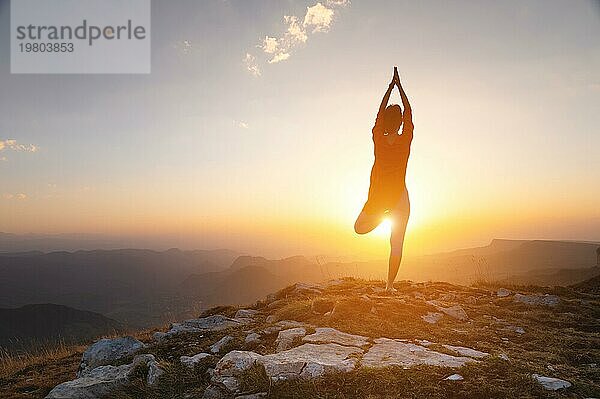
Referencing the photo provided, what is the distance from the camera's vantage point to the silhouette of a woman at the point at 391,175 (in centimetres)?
804

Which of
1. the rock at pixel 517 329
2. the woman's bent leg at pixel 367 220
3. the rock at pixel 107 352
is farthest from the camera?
the woman's bent leg at pixel 367 220

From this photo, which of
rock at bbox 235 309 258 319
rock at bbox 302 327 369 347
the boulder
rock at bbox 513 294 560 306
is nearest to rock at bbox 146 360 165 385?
the boulder

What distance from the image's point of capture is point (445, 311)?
768cm

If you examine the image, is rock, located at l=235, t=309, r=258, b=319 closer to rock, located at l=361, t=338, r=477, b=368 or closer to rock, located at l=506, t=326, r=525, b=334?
rock, located at l=361, t=338, r=477, b=368

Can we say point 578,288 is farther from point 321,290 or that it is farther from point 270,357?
point 270,357

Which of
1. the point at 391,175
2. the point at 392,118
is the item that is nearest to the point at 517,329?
the point at 391,175

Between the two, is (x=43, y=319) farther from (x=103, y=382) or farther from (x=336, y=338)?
(x=336, y=338)

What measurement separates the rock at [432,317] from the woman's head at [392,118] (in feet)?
12.6

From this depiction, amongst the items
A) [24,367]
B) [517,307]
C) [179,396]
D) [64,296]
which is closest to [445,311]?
[517,307]

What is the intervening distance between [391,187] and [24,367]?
29.3 feet

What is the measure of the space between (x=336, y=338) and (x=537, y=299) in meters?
6.97

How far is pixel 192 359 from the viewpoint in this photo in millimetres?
5383

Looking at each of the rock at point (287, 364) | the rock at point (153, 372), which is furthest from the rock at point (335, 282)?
the rock at point (153, 372)

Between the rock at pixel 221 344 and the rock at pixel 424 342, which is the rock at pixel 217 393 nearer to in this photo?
the rock at pixel 221 344
